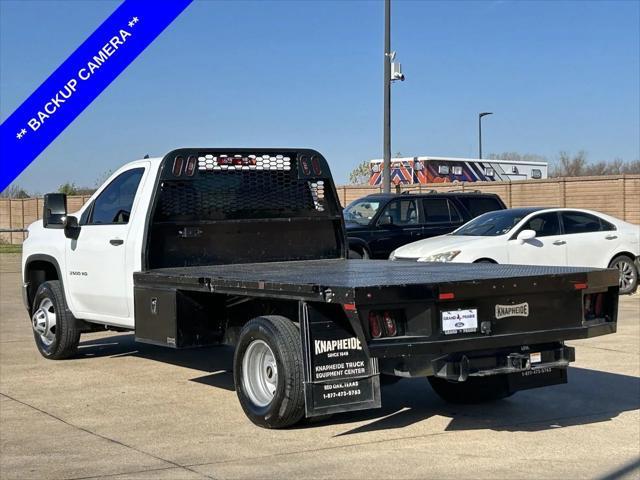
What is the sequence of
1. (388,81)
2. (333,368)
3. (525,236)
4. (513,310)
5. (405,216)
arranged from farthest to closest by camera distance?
1. (388,81)
2. (405,216)
3. (525,236)
4. (513,310)
5. (333,368)

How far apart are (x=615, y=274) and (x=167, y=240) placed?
12.9 ft

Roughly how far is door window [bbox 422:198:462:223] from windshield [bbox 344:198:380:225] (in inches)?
39.7

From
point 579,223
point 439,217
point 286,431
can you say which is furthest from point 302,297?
point 439,217

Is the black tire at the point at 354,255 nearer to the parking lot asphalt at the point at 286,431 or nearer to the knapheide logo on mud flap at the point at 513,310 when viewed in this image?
the parking lot asphalt at the point at 286,431

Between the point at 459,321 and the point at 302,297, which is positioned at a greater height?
the point at 302,297

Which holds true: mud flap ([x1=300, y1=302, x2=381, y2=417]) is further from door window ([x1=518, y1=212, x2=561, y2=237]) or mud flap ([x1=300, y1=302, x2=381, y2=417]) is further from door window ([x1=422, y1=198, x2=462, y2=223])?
door window ([x1=422, y1=198, x2=462, y2=223])

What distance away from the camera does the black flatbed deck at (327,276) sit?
6.34 m

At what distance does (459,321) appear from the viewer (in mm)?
6359

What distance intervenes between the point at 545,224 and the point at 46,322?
890 centimetres

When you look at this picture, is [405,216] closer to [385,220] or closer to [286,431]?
[385,220]

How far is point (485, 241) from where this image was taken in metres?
15.2

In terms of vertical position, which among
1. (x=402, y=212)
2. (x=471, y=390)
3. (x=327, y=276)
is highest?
(x=402, y=212)

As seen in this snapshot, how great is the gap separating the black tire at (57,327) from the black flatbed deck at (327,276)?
198cm

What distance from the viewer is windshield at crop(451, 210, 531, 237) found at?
1577 cm
